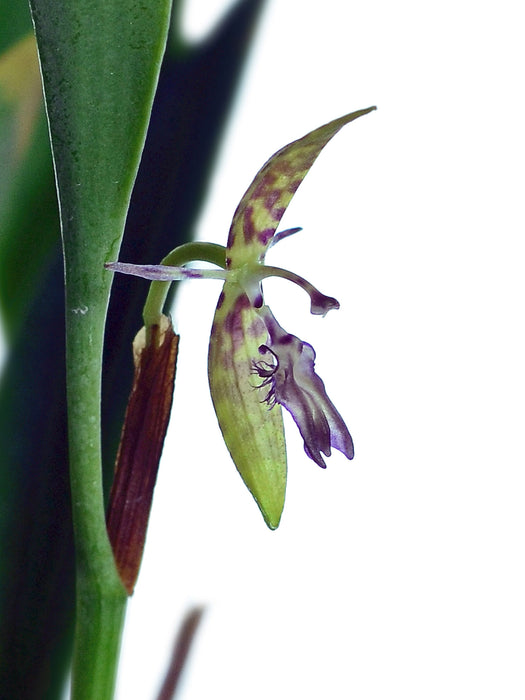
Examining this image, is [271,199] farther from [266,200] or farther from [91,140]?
[91,140]

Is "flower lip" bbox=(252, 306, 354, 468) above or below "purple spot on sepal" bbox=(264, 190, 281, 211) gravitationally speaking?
below

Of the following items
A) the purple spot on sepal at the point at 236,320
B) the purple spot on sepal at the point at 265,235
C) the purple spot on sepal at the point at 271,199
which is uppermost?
the purple spot on sepal at the point at 271,199

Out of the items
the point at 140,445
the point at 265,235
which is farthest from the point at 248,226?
the point at 140,445

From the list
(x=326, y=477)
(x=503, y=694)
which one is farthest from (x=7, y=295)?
(x=503, y=694)

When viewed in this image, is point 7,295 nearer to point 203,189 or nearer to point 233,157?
point 203,189

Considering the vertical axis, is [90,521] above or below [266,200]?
below

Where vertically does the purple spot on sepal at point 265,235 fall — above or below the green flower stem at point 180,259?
above
